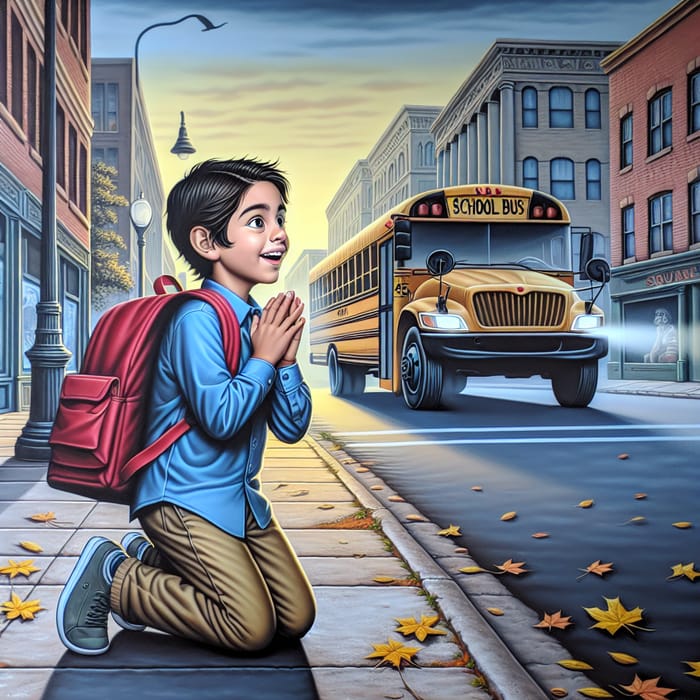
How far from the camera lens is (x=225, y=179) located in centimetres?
262

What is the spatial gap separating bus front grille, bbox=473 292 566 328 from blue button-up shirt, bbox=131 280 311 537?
8.61 meters

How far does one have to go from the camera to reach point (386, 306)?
1268cm

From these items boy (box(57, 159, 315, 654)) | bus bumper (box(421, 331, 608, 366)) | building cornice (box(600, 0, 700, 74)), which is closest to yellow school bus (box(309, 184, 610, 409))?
bus bumper (box(421, 331, 608, 366))

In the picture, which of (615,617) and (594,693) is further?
(615,617)

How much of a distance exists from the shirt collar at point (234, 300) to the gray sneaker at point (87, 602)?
35.0 inches

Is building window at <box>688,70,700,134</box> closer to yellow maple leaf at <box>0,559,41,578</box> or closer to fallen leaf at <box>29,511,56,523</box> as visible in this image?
fallen leaf at <box>29,511,56,523</box>

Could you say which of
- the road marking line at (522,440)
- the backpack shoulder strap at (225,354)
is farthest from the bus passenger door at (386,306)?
the backpack shoulder strap at (225,354)

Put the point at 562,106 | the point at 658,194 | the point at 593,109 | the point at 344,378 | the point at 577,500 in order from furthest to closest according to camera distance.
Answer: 1. the point at 658,194
2. the point at 593,109
3. the point at 562,106
4. the point at 344,378
5. the point at 577,500

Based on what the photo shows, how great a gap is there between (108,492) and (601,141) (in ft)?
75.1

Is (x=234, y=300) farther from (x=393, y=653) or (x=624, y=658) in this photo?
(x=624, y=658)

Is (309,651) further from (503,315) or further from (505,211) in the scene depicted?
(505,211)

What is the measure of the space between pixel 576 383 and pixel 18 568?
9722 millimetres

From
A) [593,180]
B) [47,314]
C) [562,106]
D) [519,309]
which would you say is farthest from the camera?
[593,180]

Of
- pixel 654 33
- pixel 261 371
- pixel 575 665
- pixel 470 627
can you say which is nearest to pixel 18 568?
pixel 470 627
